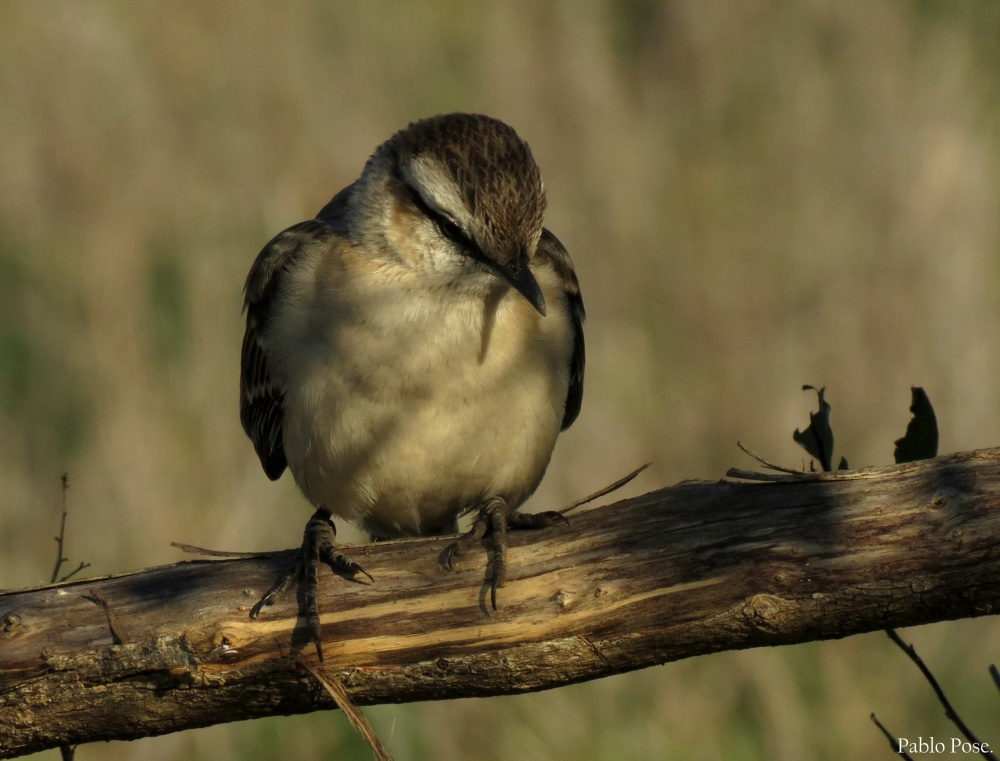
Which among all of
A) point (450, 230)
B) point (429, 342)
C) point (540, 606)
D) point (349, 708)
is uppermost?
point (450, 230)

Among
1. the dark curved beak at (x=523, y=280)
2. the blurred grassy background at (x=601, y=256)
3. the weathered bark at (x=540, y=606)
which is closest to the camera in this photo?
the weathered bark at (x=540, y=606)

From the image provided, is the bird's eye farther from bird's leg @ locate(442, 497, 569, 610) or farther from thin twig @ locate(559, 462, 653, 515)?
thin twig @ locate(559, 462, 653, 515)

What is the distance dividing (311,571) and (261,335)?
174 centimetres

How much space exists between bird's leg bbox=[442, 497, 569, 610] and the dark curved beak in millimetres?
732

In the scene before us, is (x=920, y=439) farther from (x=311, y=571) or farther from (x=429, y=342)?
(x=311, y=571)

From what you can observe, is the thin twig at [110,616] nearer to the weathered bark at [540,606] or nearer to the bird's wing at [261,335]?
the weathered bark at [540,606]

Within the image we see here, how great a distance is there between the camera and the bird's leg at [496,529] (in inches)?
155

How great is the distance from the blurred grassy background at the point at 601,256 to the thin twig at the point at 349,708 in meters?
2.65

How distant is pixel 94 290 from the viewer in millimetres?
7613

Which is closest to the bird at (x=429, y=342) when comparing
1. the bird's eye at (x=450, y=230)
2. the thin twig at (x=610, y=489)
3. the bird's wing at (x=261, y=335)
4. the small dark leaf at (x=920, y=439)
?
the bird's eye at (x=450, y=230)

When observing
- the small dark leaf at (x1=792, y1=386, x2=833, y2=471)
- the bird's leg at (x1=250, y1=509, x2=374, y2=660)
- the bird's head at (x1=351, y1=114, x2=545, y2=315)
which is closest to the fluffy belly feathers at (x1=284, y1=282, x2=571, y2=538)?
the bird's head at (x1=351, y1=114, x2=545, y2=315)

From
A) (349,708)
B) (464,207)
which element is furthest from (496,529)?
(464,207)

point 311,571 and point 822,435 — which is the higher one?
point 822,435

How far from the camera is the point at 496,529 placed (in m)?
4.34
